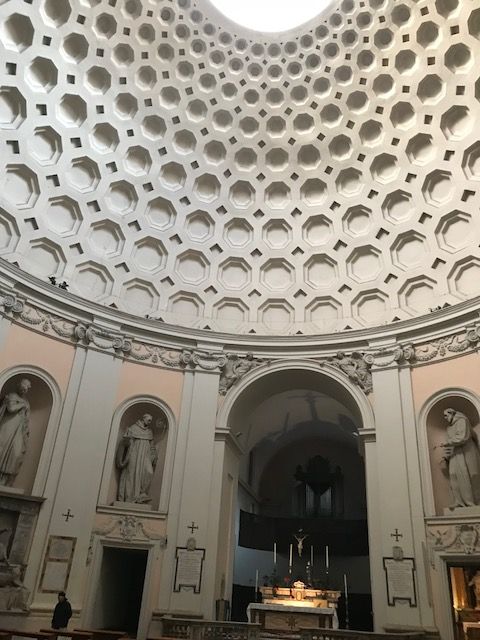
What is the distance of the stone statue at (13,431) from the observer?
43.2 ft

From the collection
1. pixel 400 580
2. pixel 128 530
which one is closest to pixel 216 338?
pixel 128 530

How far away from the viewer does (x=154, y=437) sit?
15844 millimetres

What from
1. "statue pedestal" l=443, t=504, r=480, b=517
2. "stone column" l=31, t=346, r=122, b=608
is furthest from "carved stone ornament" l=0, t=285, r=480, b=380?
"statue pedestal" l=443, t=504, r=480, b=517

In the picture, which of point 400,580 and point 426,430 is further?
point 426,430

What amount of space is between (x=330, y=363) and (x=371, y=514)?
4.67 m

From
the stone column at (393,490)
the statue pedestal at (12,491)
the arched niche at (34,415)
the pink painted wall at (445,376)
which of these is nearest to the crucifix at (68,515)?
the arched niche at (34,415)

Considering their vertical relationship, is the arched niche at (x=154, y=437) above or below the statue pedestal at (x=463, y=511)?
above

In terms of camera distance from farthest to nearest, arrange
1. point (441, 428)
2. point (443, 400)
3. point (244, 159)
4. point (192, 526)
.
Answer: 1. point (244, 159)
2. point (441, 428)
3. point (443, 400)
4. point (192, 526)

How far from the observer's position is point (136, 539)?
13969 millimetres

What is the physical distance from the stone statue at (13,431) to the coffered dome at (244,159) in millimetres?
3763

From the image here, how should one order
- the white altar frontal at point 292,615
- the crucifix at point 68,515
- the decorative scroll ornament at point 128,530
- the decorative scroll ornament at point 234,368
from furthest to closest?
the decorative scroll ornament at point 234,368 → the white altar frontal at point 292,615 → the decorative scroll ornament at point 128,530 → the crucifix at point 68,515

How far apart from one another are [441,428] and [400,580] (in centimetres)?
419

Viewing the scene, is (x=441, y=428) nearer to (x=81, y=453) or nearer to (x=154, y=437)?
(x=154, y=437)

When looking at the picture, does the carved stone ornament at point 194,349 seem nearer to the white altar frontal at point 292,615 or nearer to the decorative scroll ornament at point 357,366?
the decorative scroll ornament at point 357,366
